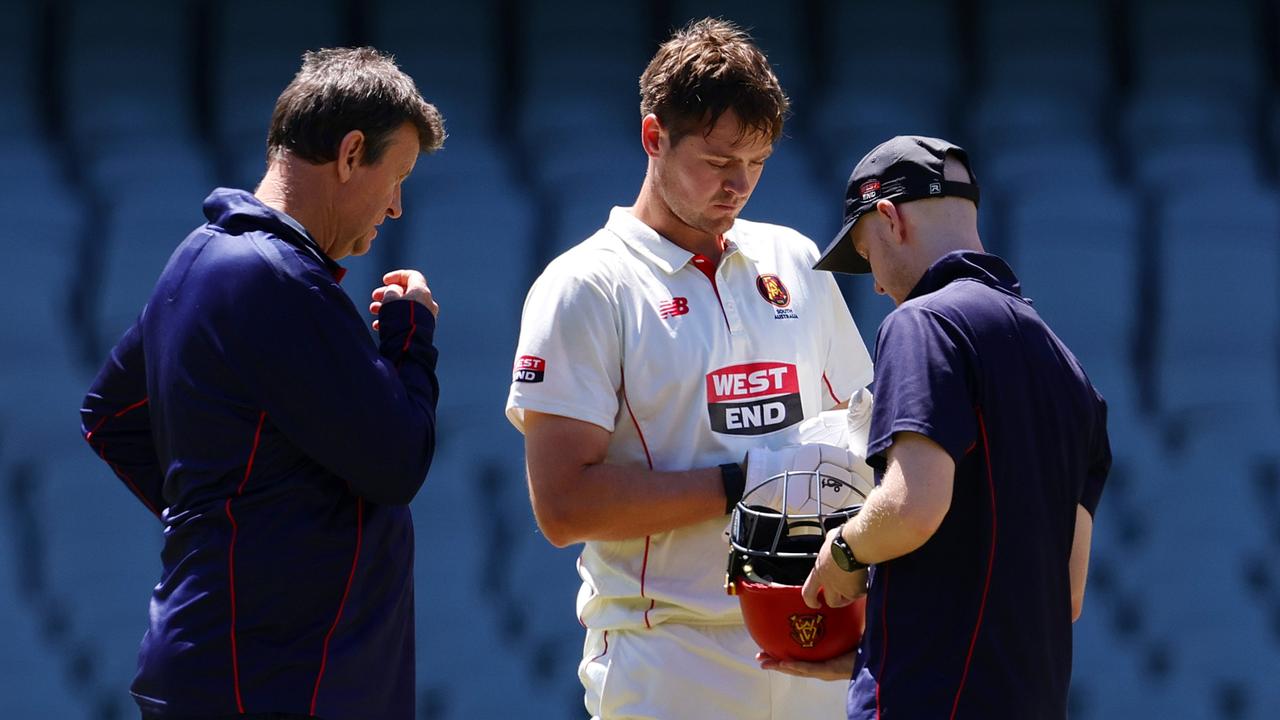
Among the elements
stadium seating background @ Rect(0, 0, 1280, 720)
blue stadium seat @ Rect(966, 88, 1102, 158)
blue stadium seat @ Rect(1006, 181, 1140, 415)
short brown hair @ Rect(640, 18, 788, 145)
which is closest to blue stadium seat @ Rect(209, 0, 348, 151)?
stadium seating background @ Rect(0, 0, 1280, 720)

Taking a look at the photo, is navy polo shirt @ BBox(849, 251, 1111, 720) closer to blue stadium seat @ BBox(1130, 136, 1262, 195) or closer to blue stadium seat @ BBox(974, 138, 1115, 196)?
blue stadium seat @ BBox(974, 138, 1115, 196)

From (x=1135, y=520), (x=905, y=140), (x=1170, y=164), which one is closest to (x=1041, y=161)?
(x=1170, y=164)

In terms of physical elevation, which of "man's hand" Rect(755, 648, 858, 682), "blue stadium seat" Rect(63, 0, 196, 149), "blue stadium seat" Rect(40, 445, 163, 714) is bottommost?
"blue stadium seat" Rect(40, 445, 163, 714)

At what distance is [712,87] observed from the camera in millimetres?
1989

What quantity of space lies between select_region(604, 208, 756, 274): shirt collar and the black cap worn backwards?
32 cm

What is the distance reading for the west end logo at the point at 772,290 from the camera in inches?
81.9

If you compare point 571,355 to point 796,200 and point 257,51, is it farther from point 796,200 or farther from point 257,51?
point 257,51

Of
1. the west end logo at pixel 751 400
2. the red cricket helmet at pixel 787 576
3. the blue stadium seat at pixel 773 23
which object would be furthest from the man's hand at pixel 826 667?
the blue stadium seat at pixel 773 23

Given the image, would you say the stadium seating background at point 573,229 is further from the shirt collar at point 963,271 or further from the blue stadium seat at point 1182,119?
the shirt collar at point 963,271

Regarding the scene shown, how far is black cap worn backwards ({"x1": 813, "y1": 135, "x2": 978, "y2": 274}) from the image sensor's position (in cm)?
171

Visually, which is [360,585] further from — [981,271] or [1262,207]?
[1262,207]

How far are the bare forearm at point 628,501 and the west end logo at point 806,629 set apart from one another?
0.71ft

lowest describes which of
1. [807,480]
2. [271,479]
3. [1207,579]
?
[1207,579]

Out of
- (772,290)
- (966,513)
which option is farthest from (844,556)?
(772,290)
